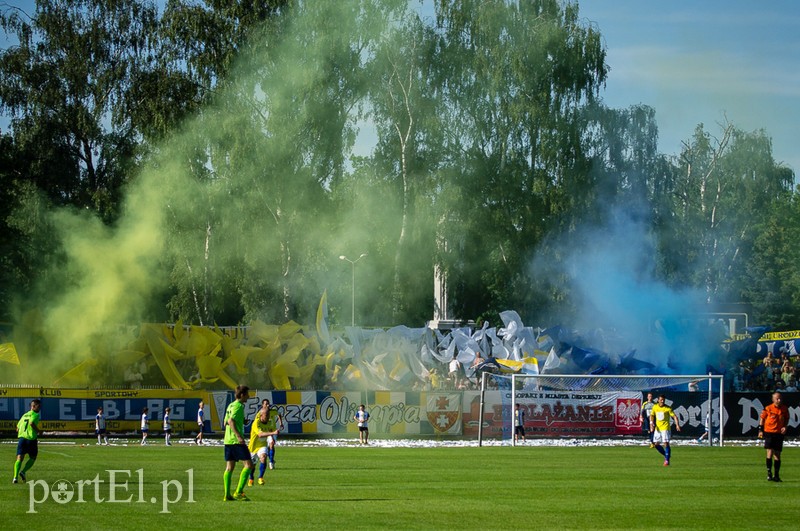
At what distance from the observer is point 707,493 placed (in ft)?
70.3

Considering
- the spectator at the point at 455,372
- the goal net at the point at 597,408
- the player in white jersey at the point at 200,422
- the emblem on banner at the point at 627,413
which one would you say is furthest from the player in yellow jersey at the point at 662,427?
the spectator at the point at 455,372

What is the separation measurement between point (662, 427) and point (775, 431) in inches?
221

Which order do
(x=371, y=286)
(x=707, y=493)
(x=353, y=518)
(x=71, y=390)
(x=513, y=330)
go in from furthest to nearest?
(x=371, y=286) → (x=513, y=330) → (x=71, y=390) → (x=707, y=493) → (x=353, y=518)

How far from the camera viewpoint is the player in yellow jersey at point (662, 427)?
2902 cm

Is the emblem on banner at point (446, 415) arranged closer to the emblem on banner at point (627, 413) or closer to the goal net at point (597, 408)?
the goal net at point (597, 408)

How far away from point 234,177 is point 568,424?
74.6 ft

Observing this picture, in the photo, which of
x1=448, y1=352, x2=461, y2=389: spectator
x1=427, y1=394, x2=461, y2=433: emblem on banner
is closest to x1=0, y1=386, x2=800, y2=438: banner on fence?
x1=427, y1=394, x2=461, y2=433: emblem on banner

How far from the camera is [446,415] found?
4478 cm

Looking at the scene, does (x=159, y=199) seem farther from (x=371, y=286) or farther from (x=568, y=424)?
(x=568, y=424)

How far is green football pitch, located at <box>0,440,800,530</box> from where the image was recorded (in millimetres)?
16578

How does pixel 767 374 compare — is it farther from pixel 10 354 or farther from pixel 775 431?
pixel 10 354

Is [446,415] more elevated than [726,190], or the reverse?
[726,190]

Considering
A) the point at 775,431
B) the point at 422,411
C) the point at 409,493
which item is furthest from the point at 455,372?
the point at 409,493

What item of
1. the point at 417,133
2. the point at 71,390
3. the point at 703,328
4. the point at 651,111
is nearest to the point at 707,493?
the point at 71,390
